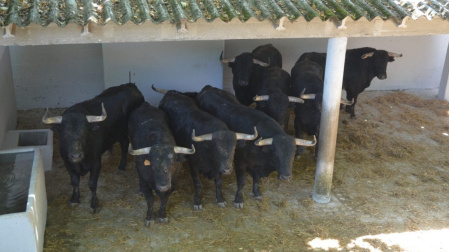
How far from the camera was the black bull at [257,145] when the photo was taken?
7.17m

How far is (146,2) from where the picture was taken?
661 cm

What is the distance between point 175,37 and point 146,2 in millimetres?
677

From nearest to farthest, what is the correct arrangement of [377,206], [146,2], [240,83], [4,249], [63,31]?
[4,249], [63,31], [146,2], [377,206], [240,83]

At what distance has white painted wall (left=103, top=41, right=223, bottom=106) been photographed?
10438 mm

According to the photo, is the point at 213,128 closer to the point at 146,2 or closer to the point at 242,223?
the point at 242,223

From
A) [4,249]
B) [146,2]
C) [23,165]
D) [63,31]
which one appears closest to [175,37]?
[146,2]

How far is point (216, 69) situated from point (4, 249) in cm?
636

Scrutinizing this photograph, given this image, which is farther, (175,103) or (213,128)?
(175,103)

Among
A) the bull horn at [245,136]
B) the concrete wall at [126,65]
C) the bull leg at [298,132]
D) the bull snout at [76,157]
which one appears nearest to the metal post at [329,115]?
the bull horn at [245,136]

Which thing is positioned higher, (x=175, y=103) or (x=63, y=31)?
(x=63, y=31)

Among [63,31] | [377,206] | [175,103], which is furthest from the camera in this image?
[175,103]

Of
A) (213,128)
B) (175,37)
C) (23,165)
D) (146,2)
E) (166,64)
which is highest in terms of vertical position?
(146,2)

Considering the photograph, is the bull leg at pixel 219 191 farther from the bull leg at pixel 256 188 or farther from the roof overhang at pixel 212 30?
the roof overhang at pixel 212 30

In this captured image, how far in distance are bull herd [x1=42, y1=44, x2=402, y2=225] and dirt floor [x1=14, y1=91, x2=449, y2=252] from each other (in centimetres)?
27
